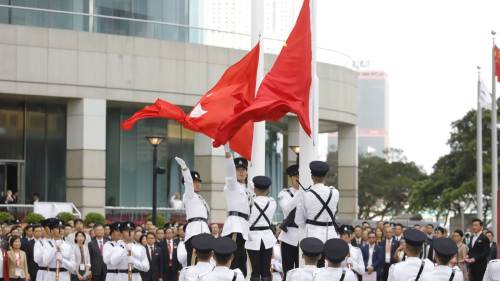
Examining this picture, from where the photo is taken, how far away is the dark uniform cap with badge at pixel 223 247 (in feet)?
36.5

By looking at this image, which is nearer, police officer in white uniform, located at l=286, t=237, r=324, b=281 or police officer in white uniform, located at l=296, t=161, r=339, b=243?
police officer in white uniform, located at l=286, t=237, r=324, b=281

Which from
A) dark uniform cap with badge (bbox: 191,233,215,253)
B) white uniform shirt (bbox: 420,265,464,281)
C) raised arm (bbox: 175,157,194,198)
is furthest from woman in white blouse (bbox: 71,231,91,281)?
white uniform shirt (bbox: 420,265,464,281)

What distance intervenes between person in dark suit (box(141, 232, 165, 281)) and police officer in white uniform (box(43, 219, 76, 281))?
151cm

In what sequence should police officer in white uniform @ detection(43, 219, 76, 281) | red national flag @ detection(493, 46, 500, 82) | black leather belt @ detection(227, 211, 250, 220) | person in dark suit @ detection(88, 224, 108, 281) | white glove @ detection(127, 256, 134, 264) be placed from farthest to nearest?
red national flag @ detection(493, 46, 500, 82) < person in dark suit @ detection(88, 224, 108, 281) < police officer in white uniform @ detection(43, 219, 76, 281) < white glove @ detection(127, 256, 134, 264) < black leather belt @ detection(227, 211, 250, 220)

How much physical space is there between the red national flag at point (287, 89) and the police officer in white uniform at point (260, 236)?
45.0 inches

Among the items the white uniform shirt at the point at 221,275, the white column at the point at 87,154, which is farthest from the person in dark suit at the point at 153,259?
the white column at the point at 87,154

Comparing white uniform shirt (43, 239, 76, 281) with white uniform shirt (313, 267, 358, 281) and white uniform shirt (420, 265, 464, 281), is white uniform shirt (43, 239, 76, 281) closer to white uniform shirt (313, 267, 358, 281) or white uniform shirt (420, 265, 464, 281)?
white uniform shirt (313, 267, 358, 281)

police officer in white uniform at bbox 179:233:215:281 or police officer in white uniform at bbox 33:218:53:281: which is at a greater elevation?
police officer in white uniform at bbox 179:233:215:281

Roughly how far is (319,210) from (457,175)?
157ft

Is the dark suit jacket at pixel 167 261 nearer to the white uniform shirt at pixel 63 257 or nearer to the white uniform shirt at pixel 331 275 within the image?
the white uniform shirt at pixel 63 257

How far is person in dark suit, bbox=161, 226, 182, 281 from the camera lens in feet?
82.9

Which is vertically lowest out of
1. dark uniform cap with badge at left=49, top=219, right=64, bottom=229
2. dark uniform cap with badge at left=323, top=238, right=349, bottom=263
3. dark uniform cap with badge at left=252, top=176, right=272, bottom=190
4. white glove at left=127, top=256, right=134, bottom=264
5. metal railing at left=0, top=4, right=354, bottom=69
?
white glove at left=127, top=256, right=134, bottom=264

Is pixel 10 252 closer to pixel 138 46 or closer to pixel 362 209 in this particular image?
pixel 138 46

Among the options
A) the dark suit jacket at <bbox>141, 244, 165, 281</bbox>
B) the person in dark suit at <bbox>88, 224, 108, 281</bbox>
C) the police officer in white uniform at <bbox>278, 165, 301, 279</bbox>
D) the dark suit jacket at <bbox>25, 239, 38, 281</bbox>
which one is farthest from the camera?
the dark suit jacket at <bbox>25, 239, 38, 281</bbox>
